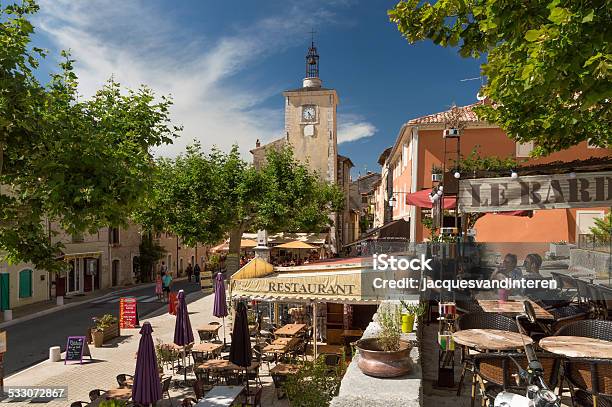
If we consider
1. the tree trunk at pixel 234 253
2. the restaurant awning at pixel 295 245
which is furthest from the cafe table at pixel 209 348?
the restaurant awning at pixel 295 245

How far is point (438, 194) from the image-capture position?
8.12m

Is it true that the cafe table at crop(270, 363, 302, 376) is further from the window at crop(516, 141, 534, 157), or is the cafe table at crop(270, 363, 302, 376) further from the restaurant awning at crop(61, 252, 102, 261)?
the restaurant awning at crop(61, 252, 102, 261)

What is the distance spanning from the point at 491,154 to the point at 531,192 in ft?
60.0

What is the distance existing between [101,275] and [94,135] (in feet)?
81.6

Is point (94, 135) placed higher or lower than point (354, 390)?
higher

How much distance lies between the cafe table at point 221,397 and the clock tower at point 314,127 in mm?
37460

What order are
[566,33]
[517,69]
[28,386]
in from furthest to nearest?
[28,386] < [517,69] < [566,33]

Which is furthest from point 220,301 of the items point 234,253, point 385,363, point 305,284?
point 385,363

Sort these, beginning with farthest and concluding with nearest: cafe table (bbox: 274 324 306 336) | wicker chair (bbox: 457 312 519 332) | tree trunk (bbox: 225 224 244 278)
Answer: tree trunk (bbox: 225 224 244 278), cafe table (bbox: 274 324 306 336), wicker chair (bbox: 457 312 519 332)

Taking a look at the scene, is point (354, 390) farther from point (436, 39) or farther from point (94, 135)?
point (94, 135)

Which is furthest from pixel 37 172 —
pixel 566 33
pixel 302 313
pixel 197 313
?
pixel 197 313

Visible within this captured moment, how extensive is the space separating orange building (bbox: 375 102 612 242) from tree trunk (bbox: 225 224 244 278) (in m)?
8.70

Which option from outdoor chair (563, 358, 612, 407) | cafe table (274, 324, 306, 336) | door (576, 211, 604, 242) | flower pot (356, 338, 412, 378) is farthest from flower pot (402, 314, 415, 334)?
door (576, 211, 604, 242)

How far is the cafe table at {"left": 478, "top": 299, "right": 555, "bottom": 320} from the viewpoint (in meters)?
8.10
